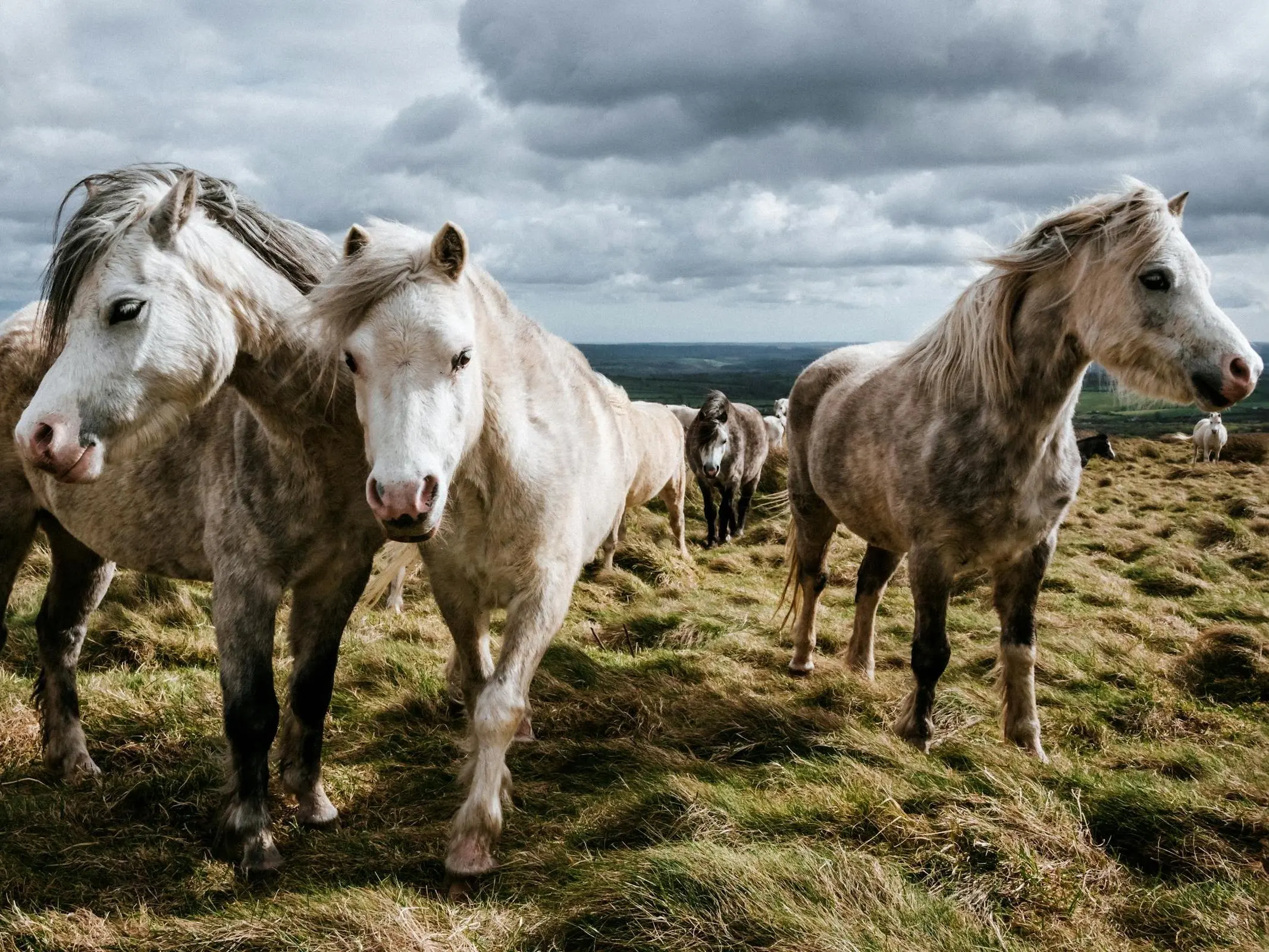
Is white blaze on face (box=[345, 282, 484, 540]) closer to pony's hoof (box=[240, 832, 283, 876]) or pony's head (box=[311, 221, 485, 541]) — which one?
pony's head (box=[311, 221, 485, 541])

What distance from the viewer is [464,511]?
3.32m

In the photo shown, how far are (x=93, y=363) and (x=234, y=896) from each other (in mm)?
1865

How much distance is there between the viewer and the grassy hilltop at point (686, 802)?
8.56ft

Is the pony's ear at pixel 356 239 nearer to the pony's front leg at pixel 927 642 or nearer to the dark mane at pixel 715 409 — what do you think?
the pony's front leg at pixel 927 642

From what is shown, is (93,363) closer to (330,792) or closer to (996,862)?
(330,792)

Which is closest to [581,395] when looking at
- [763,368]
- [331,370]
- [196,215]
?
[331,370]

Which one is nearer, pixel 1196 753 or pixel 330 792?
pixel 330 792

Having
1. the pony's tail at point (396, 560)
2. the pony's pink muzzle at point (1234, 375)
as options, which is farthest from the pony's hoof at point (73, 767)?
the pony's pink muzzle at point (1234, 375)

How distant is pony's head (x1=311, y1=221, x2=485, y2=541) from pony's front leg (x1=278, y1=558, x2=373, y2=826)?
103cm

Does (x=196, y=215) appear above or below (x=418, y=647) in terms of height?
above

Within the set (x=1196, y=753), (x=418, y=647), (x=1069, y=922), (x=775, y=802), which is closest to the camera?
(x=1069, y=922)

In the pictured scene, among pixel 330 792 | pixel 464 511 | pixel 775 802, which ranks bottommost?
pixel 330 792

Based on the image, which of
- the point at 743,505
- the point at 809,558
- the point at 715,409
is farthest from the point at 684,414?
the point at 809,558

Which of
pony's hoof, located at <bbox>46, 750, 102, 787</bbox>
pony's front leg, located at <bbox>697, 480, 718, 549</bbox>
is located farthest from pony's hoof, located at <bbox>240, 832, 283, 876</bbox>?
pony's front leg, located at <bbox>697, 480, 718, 549</bbox>
